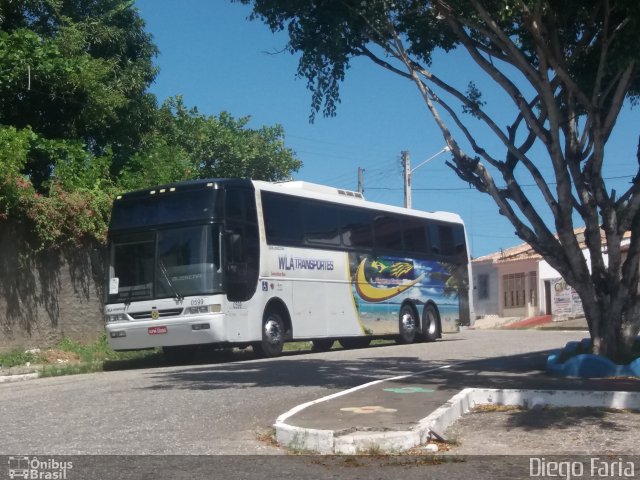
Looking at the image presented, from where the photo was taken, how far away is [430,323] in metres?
26.2

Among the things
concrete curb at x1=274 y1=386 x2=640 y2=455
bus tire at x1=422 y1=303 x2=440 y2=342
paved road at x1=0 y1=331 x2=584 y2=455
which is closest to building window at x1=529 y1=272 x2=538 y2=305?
bus tire at x1=422 y1=303 x2=440 y2=342

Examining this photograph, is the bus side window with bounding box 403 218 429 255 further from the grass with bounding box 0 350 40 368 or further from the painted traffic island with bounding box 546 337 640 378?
the painted traffic island with bounding box 546 337 640 378

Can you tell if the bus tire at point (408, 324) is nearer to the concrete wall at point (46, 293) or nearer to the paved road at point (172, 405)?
the paved road at point (172, 405)

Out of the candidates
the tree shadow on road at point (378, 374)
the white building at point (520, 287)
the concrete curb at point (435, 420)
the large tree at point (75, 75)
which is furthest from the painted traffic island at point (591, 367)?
the white building at point (520, 287)

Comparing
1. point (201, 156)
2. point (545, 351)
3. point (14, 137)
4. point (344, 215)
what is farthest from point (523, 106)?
point (201, 156)

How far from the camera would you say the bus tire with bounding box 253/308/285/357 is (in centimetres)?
1916

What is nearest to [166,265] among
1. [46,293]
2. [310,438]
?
[46,293]

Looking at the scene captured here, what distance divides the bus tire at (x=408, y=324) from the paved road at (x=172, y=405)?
6975 millimetres

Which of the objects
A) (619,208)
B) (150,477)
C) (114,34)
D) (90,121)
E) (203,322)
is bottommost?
(150,477)

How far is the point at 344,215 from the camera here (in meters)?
22.5

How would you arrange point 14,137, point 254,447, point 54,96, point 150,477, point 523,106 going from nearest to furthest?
point 150,477 < point 254,447 < point 523,106 < point 14,137 < point 54,96

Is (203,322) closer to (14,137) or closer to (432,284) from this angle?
(14,137)

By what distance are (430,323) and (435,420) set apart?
17.8 m

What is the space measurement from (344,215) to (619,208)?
30.8ft
